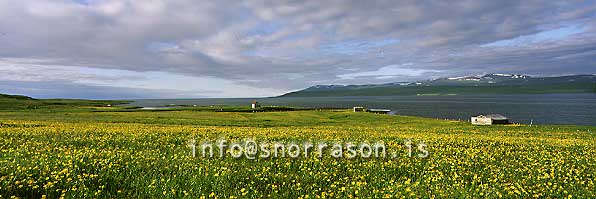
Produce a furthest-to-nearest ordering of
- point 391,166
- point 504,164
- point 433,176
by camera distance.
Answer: point 504,164 < point 391,166 < point 433,176

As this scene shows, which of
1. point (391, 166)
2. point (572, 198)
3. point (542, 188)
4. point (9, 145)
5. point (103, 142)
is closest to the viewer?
point (572, 198)

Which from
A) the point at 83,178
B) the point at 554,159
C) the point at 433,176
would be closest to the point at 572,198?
the point at 433,176

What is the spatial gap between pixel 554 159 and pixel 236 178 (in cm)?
1145

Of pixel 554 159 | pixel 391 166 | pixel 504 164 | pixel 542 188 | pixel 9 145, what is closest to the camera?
pixel 542 188

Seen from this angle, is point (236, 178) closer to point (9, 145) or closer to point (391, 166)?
point (391, 166)

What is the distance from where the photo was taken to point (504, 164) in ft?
38.4

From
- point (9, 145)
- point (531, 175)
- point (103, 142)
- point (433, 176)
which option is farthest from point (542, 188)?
point (9, 145)

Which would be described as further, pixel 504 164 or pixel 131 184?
pixel 504 164

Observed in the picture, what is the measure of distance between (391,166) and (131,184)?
7357mm

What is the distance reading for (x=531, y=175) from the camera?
33.1ft

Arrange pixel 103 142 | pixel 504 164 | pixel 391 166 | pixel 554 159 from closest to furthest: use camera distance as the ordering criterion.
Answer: pixel 391 166, pixel 504 164, pixel 554 159, pixel 103 142

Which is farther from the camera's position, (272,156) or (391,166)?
(272,156)

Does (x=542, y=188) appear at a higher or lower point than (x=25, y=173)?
lower

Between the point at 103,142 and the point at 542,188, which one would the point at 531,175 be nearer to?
the point at 542,188
